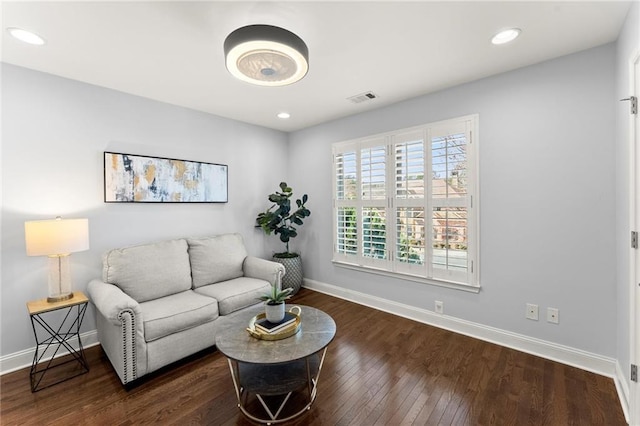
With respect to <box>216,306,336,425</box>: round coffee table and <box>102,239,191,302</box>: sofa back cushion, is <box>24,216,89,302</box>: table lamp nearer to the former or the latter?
<box>102,239,191,302</box>: sofa back cushion

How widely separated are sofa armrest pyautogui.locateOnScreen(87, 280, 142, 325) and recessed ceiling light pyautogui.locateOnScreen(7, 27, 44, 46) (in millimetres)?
1916

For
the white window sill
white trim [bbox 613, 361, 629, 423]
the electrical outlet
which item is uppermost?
the white window sill

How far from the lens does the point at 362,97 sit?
312cm

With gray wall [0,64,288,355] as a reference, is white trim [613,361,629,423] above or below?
below

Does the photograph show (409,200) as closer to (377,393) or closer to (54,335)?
(377,393)

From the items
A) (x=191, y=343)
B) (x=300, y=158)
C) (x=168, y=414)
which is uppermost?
(x=300, y=158)

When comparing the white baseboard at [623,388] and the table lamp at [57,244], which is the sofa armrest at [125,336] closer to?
the table lamp at [57,244]

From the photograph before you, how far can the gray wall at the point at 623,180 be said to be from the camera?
1.70m

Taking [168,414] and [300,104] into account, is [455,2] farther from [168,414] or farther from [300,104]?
[168,414]

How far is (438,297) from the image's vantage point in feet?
9.84

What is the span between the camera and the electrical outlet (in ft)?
7.95

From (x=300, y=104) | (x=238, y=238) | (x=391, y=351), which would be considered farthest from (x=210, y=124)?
(x=391, y=351)

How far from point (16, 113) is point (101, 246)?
4.26 feet

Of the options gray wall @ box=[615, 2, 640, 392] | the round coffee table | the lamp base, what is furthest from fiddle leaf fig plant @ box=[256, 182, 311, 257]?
gray wall @ box=[615, 2, 640, 392]
